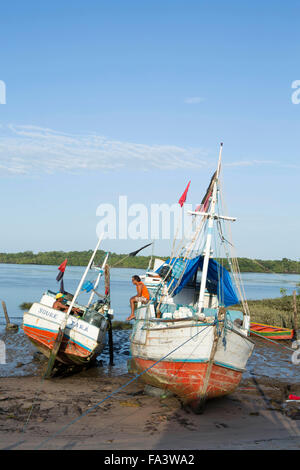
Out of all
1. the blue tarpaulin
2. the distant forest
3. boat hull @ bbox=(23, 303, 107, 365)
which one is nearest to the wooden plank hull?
the blue tarpaulin

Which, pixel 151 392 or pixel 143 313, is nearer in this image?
pixel 151 392

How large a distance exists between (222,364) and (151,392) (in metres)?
A: 2.45

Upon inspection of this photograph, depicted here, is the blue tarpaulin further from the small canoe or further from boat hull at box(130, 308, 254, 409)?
the small canoe

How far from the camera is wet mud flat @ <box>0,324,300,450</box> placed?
24.9 ft

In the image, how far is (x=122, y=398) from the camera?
10.7 m

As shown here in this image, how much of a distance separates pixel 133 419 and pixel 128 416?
229 mm

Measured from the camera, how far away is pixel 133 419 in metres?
8.94

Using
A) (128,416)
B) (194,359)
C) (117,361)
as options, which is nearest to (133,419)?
(128,416)

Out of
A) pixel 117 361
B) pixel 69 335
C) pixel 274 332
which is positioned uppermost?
pixel 69 335

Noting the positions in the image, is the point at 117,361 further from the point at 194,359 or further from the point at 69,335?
the point at 194,359

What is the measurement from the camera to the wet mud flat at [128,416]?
24.9ft
